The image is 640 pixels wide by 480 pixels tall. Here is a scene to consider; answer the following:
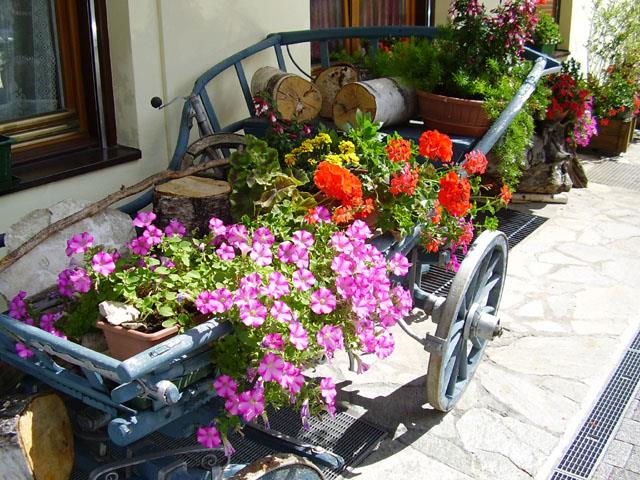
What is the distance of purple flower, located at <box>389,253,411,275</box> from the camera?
2.89 m

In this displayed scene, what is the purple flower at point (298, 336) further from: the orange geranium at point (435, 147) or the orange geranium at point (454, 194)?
the orange geranium at point (435, 147)

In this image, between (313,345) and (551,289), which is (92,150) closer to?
(313,345)

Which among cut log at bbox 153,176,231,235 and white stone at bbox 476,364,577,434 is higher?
cut log at bbox 153,176,231,235

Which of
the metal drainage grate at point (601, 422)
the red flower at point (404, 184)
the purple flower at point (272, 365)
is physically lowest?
the metal drainage grate at point (601, 422)

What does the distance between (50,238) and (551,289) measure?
3.36 m

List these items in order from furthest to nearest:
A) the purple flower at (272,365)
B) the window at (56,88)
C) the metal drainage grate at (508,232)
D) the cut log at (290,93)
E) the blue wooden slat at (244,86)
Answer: the metal drainage grate at (508,232) < the blue wooden slat at (244,86) < the cut log at (290,93) < the window at (56,88) < the purple flower at (272,365)

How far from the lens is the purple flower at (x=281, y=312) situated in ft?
7.60

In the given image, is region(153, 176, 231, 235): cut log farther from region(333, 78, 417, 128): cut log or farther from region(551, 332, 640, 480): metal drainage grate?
region(551, 332, 640, 480): metal drainage grate

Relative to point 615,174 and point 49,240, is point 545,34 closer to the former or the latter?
point 615,174

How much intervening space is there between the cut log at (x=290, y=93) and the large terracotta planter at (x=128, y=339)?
2.24 meters

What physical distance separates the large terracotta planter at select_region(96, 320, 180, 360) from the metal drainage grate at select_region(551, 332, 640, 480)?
6.19 feet

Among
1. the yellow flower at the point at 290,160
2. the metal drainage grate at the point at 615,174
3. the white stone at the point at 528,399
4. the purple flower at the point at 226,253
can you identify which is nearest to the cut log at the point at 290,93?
the yellow flower at the point at 290,160

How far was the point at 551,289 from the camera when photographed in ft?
Answer: 16.8

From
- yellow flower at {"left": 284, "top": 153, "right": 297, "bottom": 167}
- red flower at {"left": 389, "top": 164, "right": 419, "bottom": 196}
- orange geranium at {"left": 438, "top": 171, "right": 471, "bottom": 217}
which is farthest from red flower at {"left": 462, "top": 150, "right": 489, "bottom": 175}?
yellow flower at {"left": 284, "top": 153, "right": 297, "bottom": 167}
